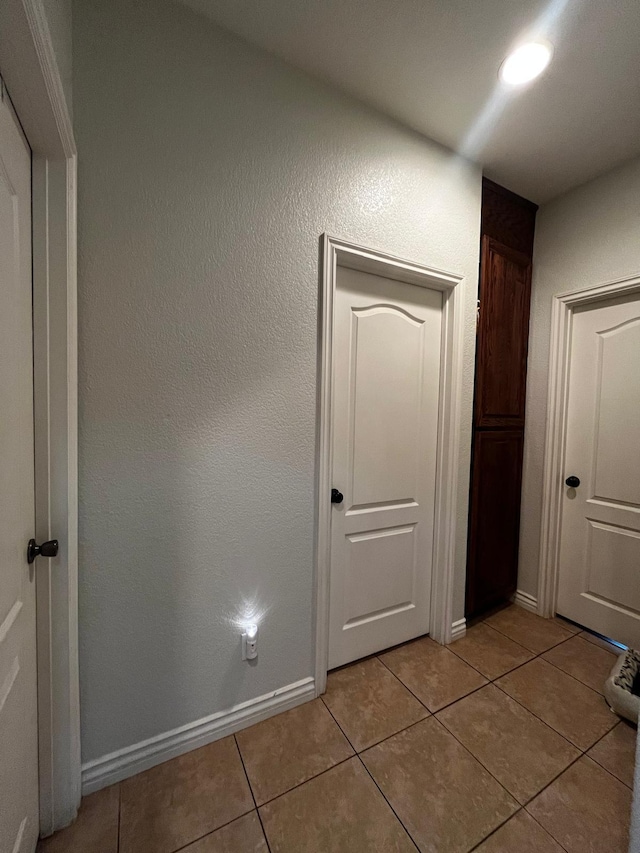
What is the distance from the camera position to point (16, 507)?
834 mm

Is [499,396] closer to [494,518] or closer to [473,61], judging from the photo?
[494,518]

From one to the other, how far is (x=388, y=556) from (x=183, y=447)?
4.03 ft

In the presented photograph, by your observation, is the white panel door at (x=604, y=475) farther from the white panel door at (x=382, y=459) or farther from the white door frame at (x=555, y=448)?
the white panel door at (x=382, y=459)

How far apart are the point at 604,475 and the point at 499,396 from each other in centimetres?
76

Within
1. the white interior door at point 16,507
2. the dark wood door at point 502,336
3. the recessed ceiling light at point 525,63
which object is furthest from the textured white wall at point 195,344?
the dark wood door at point 502,336

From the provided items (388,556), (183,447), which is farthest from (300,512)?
(388,556)

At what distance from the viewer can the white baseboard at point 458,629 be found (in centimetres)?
190

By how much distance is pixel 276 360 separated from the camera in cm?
135

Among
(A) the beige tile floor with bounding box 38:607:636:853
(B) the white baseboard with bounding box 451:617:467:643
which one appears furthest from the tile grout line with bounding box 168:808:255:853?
(B) the white baseboard with bounding box 451:617:467:643

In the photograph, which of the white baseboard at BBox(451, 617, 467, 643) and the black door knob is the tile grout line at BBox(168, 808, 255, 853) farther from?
the white baseboard at BBox(451, 617, 467, 643)

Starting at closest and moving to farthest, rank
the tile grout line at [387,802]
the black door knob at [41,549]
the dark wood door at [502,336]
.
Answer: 1. the black door knob at [41,549]
2. the tile grout line at [387,802]
3. the dark wood door at [502,336]

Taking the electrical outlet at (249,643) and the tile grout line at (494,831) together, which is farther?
the electrical outlet at (249,643)

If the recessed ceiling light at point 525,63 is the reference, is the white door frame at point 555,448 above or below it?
below

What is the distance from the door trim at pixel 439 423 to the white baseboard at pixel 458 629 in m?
0.05
